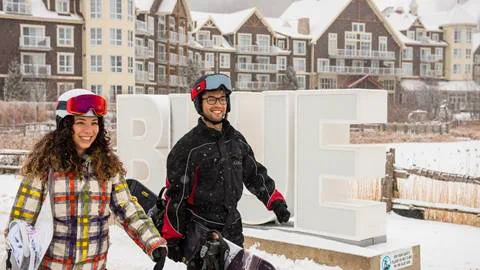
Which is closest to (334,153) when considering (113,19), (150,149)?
(150,149)

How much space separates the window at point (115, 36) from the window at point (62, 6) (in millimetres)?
3379

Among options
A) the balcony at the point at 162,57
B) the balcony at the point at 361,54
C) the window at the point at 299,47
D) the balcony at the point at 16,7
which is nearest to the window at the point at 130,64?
the balcony at the point at 162,57

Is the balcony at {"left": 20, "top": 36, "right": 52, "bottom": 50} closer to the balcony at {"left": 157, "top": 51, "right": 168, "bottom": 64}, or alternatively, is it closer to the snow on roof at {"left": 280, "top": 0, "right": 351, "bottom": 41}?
the balcony at {"left": 157, "top": 51, "right": 168, "bottom": 64}

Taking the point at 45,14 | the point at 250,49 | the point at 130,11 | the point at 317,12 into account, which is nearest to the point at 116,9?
the point at 130,11

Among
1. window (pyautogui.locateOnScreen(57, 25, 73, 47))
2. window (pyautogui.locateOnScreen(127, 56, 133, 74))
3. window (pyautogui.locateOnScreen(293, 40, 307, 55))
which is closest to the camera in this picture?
window (pyautogui.locateOnScreen(57, 25, 73, 47))

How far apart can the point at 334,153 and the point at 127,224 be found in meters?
3.80

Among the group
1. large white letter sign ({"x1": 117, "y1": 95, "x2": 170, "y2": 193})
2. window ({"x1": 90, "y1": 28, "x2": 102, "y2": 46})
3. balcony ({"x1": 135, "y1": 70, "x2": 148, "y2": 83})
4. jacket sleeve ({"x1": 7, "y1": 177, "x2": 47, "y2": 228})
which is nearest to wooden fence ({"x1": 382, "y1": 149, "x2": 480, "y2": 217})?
large white letter sign ({"x1": 117, "y1": 95, "x2": 170, "y2": 193})

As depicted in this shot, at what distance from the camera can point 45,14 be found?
42.0 m

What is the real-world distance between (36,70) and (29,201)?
4026 cm

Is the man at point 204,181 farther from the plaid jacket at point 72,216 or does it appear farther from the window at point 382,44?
the window at point 382,44

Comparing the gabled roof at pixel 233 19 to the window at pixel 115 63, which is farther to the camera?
the gabled roof at pixel 233 19

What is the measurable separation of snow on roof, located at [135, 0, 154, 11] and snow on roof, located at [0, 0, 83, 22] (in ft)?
19.9

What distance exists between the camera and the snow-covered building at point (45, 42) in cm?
4131

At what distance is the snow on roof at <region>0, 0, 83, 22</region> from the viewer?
41812mm
